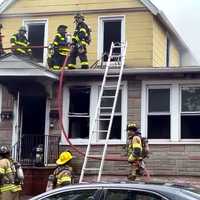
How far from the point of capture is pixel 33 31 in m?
20.9

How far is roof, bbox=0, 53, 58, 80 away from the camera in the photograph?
15352 mm

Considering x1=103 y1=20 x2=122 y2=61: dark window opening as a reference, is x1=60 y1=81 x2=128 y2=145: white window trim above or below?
below

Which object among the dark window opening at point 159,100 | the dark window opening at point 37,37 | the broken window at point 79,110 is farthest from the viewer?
the dark window opening at point 37,37

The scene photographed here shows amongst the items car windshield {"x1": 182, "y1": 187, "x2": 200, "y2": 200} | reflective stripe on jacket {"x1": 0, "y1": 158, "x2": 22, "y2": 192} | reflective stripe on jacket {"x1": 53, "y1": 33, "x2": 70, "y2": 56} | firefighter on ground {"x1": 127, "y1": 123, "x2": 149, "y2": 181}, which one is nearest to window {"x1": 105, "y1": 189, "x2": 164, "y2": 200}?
car windshield {"x1": 182, "y1": 187, "x2": 200, "y2": 200}

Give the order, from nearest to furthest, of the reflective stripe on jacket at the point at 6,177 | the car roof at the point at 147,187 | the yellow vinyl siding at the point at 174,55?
the car roof at the point at 147,187, the reflective stripe on jacket at the point at 6,177, the yellow vinyl siding at the point at 174,55

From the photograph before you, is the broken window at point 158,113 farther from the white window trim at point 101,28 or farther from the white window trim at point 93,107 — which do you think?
the white window trim at point 101,28

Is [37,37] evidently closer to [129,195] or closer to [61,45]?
[61,45]

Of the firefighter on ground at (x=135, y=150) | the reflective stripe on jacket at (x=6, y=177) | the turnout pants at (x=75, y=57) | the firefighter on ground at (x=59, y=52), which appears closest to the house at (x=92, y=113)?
the turnout pants at (x=75, y=57)

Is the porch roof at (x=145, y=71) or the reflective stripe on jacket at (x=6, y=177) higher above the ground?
the porch roof at (x=145, y=71)

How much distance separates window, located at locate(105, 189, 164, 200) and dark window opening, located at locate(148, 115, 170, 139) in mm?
8846

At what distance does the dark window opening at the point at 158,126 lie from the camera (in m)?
15.4

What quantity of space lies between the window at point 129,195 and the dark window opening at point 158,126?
885 cm

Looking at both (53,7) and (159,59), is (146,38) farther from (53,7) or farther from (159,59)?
(53,7)

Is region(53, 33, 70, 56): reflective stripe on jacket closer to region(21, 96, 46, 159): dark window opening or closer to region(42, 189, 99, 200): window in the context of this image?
region(21, 96, 46, 159): dark window opening
